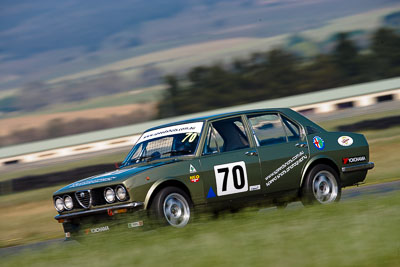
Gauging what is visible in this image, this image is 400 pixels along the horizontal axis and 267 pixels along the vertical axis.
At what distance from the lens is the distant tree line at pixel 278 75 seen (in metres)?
74.3

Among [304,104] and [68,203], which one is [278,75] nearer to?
[304,104]

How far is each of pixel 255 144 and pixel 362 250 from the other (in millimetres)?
3551

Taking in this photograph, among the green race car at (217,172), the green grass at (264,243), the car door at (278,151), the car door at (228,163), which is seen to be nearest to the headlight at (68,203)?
the green race car at (217,172)

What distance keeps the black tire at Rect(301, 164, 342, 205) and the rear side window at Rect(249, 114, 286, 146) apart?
24.1 inches

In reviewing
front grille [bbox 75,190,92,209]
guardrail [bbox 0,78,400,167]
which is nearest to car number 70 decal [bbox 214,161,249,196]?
front grille [bbox 75,190,92,209]

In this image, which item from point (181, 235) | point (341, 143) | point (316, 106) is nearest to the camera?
point (181, 235)

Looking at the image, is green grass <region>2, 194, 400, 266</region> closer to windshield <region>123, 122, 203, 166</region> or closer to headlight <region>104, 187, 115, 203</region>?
headlight <region>104, 187, 115, 203</region>

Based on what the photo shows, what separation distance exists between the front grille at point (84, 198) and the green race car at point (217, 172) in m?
0.01

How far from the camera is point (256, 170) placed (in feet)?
27.1

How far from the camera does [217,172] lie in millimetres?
7957

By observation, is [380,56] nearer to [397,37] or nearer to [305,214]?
[397,37]

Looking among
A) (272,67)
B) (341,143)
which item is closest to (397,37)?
(272,67)

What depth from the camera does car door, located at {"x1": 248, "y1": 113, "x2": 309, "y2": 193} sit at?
8.38 m

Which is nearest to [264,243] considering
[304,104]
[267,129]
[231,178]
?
[231,178]
